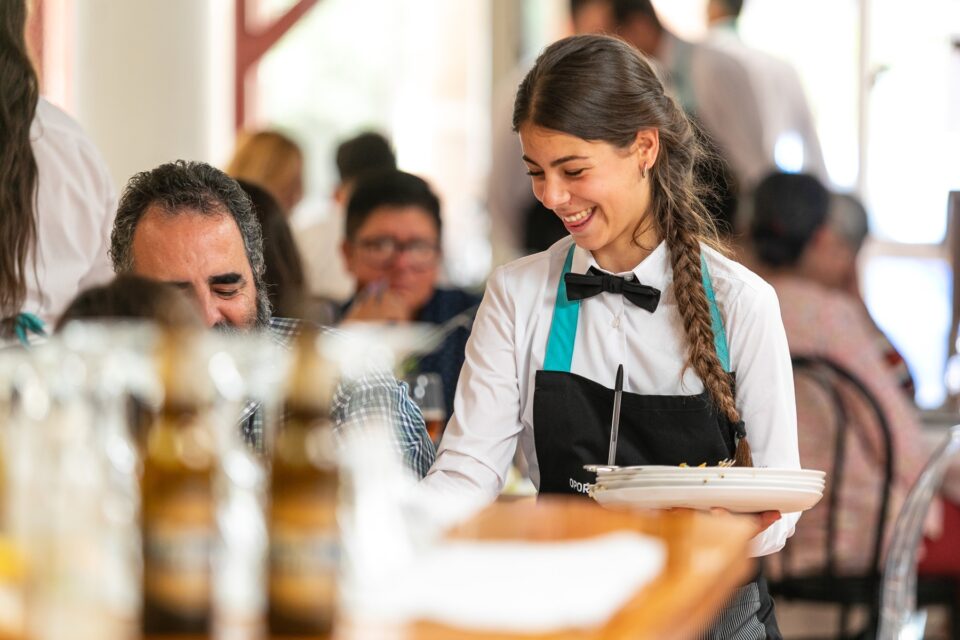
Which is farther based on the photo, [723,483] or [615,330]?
[615,330]

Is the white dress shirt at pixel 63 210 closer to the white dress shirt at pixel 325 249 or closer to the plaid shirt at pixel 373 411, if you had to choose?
the plaid shirt at pixel 373 411

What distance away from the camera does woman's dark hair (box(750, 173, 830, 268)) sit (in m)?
4.11

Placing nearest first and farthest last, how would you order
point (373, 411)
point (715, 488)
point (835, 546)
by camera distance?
point (715, 488) → point (373, 411) → point (835, 546)

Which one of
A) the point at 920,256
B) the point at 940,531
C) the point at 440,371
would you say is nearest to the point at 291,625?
the point at 440,371

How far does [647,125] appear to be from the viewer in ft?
7.95

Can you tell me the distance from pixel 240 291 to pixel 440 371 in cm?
158

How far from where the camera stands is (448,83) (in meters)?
7.69

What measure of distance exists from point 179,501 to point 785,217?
10.6 ft

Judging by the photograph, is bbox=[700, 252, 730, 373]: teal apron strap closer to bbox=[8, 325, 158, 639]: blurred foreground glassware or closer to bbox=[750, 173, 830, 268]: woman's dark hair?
bbox=[8, 325, 158, 639]: blurred foreground glassware

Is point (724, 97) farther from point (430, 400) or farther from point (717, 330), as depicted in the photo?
point (717, 330)

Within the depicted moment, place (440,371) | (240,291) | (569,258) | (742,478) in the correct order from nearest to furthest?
(742,478)
(240,291)
(569,258)
(440,371)

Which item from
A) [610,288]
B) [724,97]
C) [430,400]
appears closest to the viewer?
[610,288]

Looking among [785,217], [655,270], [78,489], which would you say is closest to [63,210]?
[655,270]

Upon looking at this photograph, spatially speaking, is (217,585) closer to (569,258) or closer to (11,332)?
(11,332)
